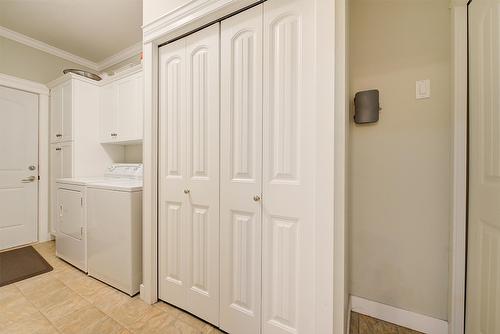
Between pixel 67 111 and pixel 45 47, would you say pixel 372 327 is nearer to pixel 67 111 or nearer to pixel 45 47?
pixel 67 111

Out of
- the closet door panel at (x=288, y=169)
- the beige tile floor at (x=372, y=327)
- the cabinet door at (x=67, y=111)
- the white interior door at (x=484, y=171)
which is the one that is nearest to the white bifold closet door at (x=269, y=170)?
the closet door panel at (x=288, y=169)

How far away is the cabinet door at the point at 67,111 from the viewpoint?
8.98ft

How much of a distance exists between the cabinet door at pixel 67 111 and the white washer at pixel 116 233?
126cm

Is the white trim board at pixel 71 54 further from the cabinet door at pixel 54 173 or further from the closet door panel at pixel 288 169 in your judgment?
the closet door panel at pixel 288 169

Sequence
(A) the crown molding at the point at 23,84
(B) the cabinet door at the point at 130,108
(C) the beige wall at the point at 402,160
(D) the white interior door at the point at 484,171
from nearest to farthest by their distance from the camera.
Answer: (D) the white interior door at the point at 484,171, (C) the beige wall at the point at 402,160, (B) the cabinet door at the point at 130,108, (A) the crown molding at the point at 23,84

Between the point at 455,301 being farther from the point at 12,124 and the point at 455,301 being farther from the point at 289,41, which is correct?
the point at 12,124

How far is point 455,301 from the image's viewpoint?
1247 mm

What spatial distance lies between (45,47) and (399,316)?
4770mm

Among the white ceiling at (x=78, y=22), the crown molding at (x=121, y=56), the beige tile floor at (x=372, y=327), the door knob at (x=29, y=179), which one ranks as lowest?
the beige tile floor at (x=372, y=327)

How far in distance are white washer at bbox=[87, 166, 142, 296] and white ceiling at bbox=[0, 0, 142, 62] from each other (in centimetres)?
182

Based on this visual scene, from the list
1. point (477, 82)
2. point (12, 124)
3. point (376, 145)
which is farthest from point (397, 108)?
point (12, 124)

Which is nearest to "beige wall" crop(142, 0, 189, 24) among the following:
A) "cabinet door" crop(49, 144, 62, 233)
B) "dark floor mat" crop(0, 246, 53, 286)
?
"cabinet door" crop(49, 144, 62, 233)

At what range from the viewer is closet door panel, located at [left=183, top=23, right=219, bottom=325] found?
1.41 meters

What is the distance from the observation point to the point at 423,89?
54.7 inches
